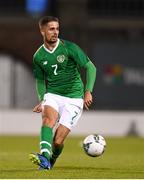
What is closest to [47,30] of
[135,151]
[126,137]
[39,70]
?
[39,70]

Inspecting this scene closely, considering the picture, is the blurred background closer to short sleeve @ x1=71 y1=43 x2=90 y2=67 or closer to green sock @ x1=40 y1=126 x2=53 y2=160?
short sleeve @ x1=71 y1=43 x2=90 y2=67

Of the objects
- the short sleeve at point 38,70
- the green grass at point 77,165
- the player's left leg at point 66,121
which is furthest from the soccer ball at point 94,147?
the short sleeve at point 38,70

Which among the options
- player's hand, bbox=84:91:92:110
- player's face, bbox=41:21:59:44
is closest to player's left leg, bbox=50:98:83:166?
player's hand, bbox=84:91:92:110

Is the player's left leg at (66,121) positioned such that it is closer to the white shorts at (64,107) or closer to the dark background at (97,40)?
the white shorts at (64,107)

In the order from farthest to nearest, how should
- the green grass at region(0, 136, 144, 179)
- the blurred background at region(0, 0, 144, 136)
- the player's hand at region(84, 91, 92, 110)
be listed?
the blurred background at region(0, 0, 144, 136) < the player's hand at region(84, 91, 92, 110) < the green grass at region(0, 136, 144, 179)

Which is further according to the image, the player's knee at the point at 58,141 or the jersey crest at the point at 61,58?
the player's knee at the point at 58,141

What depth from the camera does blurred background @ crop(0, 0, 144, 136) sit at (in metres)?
35.6

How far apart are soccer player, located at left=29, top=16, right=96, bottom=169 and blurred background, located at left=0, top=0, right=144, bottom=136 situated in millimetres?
19531

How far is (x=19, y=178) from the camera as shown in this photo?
12594 mm

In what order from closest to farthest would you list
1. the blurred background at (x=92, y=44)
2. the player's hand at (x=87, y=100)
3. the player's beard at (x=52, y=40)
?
the player's hand at (x=87, y=100), the player's beard at (x=52, y=40), the blurred background at (x=92, y=44)

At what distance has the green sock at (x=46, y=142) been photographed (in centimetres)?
1352

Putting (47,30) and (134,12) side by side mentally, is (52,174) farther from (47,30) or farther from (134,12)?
(134,12)

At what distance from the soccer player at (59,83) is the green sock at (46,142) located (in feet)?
0.18

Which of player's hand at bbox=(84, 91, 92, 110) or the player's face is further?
the player's face
